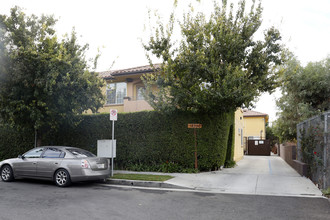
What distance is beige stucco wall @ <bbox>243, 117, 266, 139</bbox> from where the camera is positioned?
39750 mm

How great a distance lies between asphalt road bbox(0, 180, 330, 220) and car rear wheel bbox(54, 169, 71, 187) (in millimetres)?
374

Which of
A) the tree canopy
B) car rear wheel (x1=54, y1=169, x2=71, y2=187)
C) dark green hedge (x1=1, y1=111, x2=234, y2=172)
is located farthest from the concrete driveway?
the tree canopy

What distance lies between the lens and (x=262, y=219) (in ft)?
17.7

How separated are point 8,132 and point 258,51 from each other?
1406cm

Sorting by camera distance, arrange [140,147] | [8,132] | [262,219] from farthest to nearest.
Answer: [8,132], [140,147], [262,219]

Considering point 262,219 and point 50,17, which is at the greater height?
point 50,17

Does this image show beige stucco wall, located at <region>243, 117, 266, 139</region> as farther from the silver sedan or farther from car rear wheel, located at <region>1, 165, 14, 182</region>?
car rear wheel, located at <region>1, 165, 14, 182</region>

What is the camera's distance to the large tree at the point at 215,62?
1095 centimetres

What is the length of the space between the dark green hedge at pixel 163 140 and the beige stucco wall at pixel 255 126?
29.0m

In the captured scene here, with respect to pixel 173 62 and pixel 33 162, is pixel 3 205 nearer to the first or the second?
pixel 33 162

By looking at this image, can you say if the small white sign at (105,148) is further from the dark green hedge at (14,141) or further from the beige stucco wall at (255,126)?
the beige stucco wall at (255,126)

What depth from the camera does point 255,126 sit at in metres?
40.2

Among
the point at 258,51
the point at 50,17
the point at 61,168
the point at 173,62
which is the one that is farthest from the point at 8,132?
the point at 258,51

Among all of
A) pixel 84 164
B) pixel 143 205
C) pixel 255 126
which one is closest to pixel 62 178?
pixel 84 164
